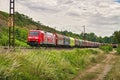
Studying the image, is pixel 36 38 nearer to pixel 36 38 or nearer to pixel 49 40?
pixel 36 38

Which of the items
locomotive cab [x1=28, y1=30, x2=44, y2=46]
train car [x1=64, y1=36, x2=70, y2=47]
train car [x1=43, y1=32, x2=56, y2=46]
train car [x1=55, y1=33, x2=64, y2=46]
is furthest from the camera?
train car [x1=64, y1=36, x2=70, y2=47]

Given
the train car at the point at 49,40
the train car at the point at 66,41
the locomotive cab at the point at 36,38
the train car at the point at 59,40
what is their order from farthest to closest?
the train car at the point at 66,41, the train car at the point at 59,40, the train car at the point at 49,40, the locomotive cab at the point at 36,38

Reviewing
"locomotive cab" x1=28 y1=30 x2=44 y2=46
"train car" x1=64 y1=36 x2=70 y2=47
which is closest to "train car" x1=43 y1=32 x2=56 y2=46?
"locomotive cab" x1=28 y1=30 x2=44 y2=46

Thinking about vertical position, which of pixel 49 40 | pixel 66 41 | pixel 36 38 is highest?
pixel 36 38

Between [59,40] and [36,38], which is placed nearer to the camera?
[36,38]

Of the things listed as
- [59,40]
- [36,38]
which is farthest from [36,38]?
[59,40]

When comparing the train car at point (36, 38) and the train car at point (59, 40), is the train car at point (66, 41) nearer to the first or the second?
the train car at point (59, 40)

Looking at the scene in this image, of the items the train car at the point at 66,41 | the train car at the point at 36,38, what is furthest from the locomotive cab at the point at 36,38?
the train car at the point at 66,41

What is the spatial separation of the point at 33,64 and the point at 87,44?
8184 cm

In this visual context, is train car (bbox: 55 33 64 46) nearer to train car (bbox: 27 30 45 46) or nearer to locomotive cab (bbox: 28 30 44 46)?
train car (bbox: 27 30 45 46)

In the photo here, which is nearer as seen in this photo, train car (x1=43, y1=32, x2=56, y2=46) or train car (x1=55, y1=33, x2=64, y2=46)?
train car (x1=43, y1=32, x2=56, y2=46)

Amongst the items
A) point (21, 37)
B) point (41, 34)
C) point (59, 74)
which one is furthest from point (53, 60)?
point (21, 37)

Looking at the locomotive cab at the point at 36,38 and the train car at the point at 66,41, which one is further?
the train car at the point at 66,41

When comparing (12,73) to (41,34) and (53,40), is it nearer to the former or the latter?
(41,34)
